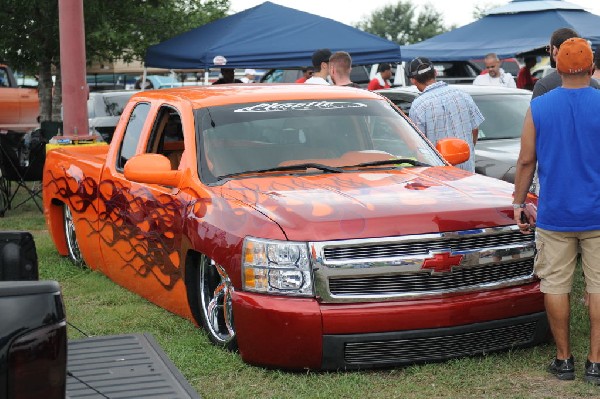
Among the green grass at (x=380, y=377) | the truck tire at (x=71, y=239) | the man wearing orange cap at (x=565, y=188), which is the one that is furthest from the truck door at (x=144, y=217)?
the man wearing orange cap at (x=565, y=188)

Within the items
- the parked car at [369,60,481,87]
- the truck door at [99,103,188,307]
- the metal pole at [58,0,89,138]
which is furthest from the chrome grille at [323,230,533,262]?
the parked car at [369,60,481,87]

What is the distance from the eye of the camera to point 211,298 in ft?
20.2

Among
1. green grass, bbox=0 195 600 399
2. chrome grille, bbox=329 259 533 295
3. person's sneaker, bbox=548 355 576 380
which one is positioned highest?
chrome grille, bbox=329 259 533 295

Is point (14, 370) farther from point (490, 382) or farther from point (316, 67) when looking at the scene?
point (316, 67)

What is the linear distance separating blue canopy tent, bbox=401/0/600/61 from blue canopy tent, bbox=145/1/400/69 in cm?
407

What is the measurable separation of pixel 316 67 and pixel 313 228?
6676mm

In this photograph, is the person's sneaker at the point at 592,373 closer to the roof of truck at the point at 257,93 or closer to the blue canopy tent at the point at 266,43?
the roof of truck at the point at 257,93

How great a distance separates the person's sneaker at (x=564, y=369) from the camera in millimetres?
5438

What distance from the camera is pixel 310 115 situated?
6840mm

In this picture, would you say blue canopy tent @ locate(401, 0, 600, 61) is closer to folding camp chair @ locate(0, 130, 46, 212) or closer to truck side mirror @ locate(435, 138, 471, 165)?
folding camp chair @ locate(0, 130, 46, 212)

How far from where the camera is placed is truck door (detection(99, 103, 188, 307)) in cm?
656

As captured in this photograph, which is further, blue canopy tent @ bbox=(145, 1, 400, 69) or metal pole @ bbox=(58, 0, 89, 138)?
blue canopy tent @ bbox=(145, 1, 400, 69)

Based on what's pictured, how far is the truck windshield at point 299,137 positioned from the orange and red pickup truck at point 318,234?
12 millimetres

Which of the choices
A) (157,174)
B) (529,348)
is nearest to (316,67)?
(157,174)
